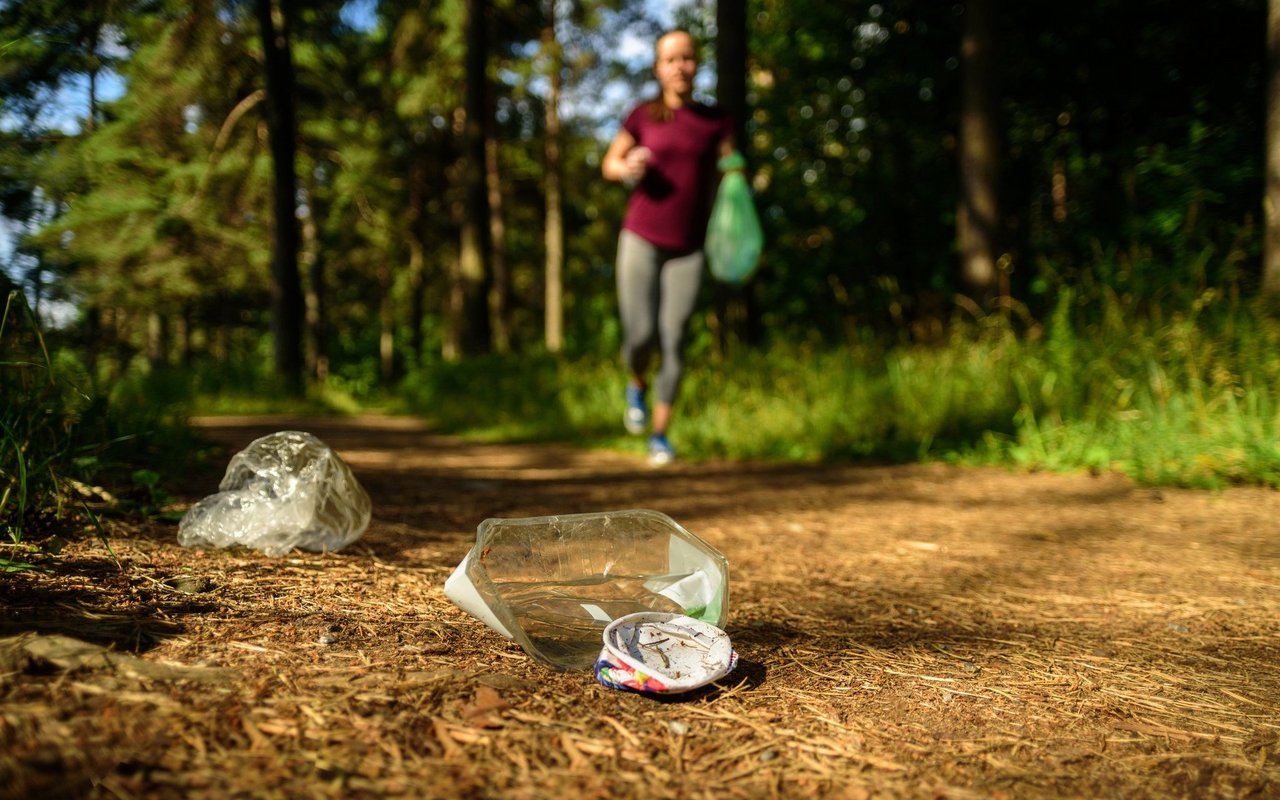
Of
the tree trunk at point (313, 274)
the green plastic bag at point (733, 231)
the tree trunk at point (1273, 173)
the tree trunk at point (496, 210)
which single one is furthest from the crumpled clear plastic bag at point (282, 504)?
the tree trunk at point (313, 274)

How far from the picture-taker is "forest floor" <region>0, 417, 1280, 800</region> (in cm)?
95

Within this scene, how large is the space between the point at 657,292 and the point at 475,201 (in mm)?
A: 7407

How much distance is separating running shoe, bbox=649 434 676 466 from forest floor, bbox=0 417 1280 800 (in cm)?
222

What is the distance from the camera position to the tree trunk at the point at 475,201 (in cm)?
1077

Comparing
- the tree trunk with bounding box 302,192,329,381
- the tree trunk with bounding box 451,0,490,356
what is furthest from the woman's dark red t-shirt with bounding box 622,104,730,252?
the tree trunk with bounding box 302,192,329,381

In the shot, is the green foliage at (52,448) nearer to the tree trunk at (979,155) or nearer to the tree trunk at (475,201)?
the tree trunk at (979,155)

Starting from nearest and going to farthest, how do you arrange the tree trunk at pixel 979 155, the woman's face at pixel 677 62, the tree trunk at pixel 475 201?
the woman's face at pixel 677 62, the tree trunk at pixel 979 155, the tree trunk at pixel 475 201

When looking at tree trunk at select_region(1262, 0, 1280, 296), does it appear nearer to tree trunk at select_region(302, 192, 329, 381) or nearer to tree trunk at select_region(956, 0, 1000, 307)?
tree trunk at select_region(956, 0, 1000, 307)

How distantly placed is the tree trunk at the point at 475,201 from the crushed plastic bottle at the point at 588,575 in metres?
9.20

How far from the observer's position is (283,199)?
1127 centimetres

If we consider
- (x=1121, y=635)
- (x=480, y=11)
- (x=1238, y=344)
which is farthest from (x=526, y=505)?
(x=480, y=11)

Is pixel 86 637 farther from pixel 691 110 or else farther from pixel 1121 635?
pixel 691 110

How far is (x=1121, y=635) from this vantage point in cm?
170

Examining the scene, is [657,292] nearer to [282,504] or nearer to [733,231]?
[733,231]
